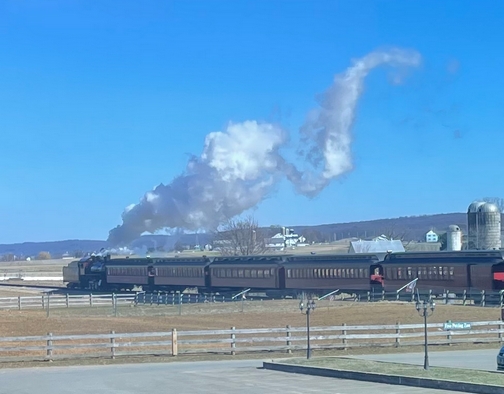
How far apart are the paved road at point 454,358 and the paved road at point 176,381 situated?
3.96 metres

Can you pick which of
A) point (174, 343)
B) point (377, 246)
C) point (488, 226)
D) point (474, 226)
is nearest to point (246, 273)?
point (488, 226)

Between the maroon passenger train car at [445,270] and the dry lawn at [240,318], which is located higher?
the maroon passenger train car at [445,270]

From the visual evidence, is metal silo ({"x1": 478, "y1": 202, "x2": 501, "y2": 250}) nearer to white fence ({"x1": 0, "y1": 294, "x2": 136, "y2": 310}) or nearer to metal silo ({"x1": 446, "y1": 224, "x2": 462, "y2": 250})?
metal silo ({"x1": 446, "y1": 224, "x2": 462, "y2": 250})

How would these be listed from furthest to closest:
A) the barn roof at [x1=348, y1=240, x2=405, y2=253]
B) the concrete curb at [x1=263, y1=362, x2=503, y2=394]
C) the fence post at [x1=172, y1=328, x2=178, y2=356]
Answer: the barn roof at [x1=348, y1=240, x2=405, y2=253]
the fence post at [x1=172, y1=328, x2=178, y2=356]
the concrete curb at [x1=263, y1=362, x2=503, y2=394]

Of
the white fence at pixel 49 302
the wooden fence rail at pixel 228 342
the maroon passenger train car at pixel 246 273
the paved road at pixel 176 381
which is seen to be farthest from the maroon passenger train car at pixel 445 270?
the paved road at pixel 176 381

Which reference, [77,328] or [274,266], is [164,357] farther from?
[274,266]

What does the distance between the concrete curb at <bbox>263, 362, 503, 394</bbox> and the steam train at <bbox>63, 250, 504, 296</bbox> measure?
2924 centimetres

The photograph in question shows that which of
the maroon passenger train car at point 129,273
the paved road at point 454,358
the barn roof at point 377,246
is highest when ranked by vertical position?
the barn roof at point 377,246

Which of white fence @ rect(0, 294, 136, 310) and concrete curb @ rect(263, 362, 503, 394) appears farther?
white fence @ rect(0, 294, 136, 310)

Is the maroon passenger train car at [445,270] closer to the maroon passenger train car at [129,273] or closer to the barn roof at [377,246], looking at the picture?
the maroon passenger train car at [129,273]

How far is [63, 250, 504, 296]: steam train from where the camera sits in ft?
168

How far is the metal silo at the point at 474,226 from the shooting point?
92.1 m

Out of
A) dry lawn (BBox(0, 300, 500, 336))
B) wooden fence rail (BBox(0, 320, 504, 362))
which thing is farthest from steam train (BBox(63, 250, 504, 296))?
wooden fence rail (BBox(0, 320, 504, 362))

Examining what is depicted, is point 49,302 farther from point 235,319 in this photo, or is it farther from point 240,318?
point 235,319
